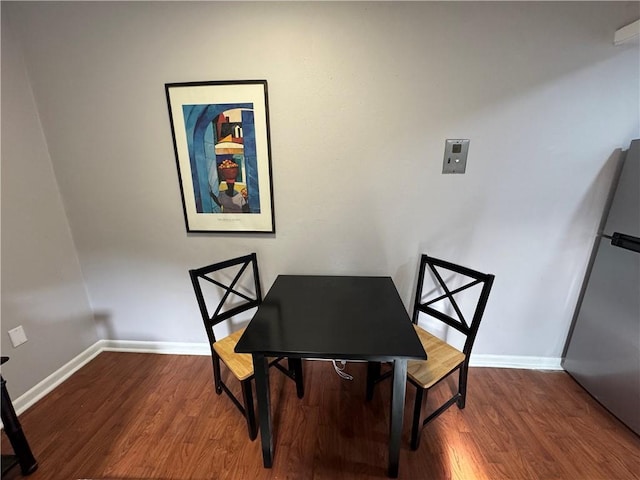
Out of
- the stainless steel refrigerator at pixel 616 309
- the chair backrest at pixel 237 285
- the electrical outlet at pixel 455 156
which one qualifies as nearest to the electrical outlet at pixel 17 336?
the chair backrest at pixel 237 285

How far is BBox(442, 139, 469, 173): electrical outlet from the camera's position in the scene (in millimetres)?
1611

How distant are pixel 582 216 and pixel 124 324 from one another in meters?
3.38

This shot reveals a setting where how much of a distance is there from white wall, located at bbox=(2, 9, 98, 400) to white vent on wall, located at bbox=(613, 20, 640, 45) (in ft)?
11.2

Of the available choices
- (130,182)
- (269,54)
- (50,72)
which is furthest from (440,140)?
(50,72)

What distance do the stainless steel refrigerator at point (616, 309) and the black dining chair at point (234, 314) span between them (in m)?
Result: 1.87

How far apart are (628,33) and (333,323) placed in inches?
82.8

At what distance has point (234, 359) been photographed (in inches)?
56.6

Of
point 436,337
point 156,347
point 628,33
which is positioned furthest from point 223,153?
point 628,33

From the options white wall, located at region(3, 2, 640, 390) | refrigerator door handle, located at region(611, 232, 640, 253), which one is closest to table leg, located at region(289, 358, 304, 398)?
white wall, located at region(3, 2, 640, 390)

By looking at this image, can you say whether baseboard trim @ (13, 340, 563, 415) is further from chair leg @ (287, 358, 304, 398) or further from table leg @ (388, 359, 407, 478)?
table leg @ (388, 359, 407, 478)

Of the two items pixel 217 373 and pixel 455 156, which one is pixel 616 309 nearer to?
pixel 455 156

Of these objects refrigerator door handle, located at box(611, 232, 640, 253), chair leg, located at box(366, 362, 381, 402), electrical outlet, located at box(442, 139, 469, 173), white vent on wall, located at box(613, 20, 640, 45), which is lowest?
chair leg, located at box(366, 362, 381, 402)

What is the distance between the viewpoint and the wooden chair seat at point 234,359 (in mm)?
1344

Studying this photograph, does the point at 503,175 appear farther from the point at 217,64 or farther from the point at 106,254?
the point at 106,254
